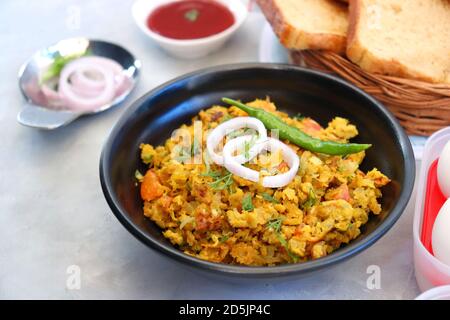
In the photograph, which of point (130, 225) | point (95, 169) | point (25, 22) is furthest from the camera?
point (25, 22)

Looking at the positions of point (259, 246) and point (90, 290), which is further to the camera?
point (90, 290)

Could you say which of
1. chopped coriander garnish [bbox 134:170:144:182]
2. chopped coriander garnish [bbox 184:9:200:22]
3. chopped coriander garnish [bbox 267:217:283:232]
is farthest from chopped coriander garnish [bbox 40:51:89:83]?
chopped coriander garnish [bbox 267:217:283:232]

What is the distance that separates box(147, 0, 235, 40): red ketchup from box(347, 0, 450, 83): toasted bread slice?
2.35 feet

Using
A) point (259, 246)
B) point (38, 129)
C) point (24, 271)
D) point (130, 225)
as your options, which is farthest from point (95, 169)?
point (259, 246)

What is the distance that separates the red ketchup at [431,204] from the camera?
5.35 feet

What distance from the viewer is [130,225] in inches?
59.5

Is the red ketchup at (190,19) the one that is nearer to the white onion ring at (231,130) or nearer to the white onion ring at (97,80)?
the white onion ring at (97,80)

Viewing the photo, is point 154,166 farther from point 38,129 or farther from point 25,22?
point 25,22

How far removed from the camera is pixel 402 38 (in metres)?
2.10

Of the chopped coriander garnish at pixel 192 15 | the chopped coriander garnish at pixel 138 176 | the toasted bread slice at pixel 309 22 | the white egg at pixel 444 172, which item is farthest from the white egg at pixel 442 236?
the chopped coriander garnish at pixel 192 15

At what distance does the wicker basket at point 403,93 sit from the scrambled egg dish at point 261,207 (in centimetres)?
35

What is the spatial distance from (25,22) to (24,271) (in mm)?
1586
